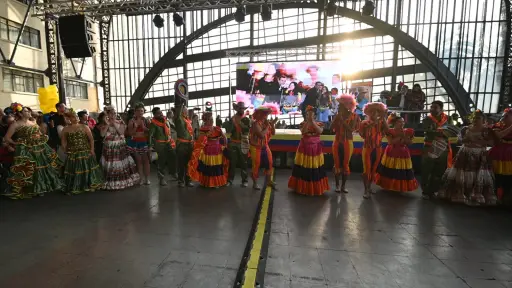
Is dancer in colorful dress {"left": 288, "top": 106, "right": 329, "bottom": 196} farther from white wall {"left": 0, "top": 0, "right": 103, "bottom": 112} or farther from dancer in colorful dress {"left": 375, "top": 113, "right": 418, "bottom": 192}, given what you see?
white wall {"left": 0, "top": 0, "right": 103, "bottom": 112}

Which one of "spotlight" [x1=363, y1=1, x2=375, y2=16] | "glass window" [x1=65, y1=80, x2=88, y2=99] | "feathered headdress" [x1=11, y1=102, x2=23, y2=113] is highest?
"spotlight" [x1=363, y1=1, x2=375, y2=16]

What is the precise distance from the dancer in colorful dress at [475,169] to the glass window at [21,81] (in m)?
17.1

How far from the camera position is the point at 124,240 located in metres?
3.15

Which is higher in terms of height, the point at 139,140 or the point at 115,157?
the point at 139,140

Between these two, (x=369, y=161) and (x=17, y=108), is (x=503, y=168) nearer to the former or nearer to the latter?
(x=369, y=161)

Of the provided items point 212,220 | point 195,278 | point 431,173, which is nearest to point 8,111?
point 212,220

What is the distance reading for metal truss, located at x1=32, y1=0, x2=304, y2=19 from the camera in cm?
1068

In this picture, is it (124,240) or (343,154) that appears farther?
(343,154)

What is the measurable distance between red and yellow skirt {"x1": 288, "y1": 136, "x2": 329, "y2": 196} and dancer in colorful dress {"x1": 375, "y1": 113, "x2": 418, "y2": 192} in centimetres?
133

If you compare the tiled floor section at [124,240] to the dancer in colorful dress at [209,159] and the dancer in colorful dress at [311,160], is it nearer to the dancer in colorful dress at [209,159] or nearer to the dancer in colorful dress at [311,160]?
the dancer in colorful dress at [209,159]

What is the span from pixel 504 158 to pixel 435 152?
3.12ft

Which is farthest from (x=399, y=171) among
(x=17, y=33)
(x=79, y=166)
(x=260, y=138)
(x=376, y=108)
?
(x=17, y=33)

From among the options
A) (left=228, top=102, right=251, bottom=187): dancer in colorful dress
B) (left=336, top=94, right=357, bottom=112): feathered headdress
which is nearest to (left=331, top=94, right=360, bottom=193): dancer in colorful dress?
(left=336, top=94, right=357, bottom=112): feathered headdress

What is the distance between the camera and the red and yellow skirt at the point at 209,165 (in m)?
5.43
